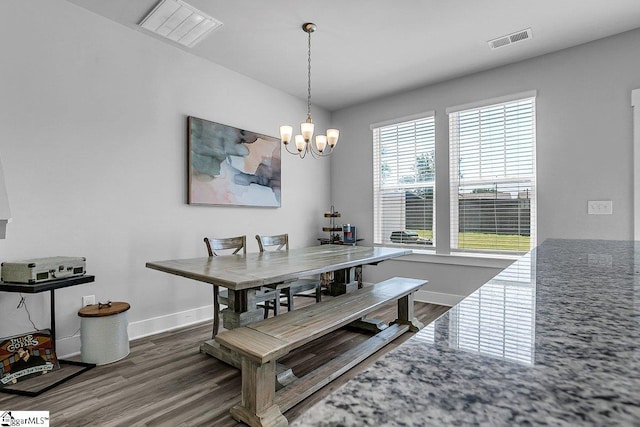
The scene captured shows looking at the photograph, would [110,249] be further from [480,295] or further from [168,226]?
[480,295]

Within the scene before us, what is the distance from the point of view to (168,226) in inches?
125

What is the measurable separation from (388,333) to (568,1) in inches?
119

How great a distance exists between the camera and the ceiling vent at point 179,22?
8.46 ft

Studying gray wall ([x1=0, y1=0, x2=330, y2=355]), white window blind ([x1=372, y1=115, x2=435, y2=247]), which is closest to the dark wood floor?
gray wall ([x1=0, y1=0, x2=330, y2=355])

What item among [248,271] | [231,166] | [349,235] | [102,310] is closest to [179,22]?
[231,166]

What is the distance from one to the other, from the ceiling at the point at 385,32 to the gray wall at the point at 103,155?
0.25 m

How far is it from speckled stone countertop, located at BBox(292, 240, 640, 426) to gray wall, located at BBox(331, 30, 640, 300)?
10.8 feet

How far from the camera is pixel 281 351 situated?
1623 millimetres

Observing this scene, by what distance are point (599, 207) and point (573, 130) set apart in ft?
2.60

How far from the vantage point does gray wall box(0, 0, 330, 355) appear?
238 centimetres

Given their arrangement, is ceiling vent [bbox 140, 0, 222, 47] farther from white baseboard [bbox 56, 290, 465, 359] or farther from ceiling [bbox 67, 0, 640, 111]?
white baseboard [bbox 56, 290, 465, 359]

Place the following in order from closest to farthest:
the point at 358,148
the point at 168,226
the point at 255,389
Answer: the point at 255,389
the point at 168,226
the point at 358,148

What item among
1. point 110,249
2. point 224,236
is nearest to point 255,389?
point 110,249

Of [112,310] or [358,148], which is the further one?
[358,148]
